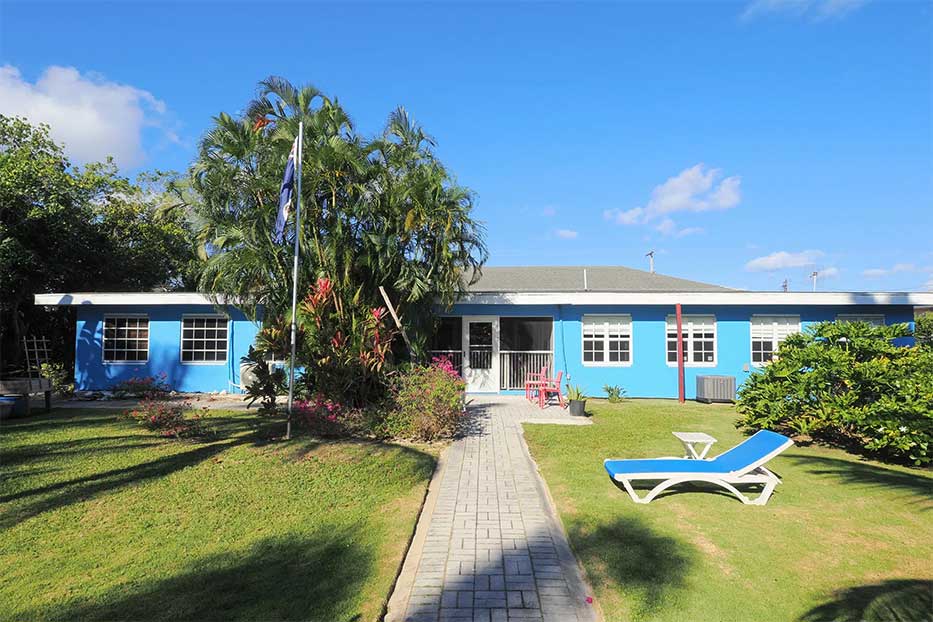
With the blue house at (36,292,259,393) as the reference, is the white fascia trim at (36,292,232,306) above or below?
above

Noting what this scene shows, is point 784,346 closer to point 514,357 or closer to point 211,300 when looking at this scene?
point 514,357

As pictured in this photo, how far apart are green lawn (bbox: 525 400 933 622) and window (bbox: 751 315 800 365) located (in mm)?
7556

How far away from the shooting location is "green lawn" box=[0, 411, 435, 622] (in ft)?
12.0

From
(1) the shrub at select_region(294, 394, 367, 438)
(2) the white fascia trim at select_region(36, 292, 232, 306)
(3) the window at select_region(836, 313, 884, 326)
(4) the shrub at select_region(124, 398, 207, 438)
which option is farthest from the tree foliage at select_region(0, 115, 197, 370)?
(3) the window at select_region(836, 313, 884, 326)

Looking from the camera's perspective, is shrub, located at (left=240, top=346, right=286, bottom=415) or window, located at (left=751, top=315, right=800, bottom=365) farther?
window, located at (left=751, top=315, right=800, bottom=365)

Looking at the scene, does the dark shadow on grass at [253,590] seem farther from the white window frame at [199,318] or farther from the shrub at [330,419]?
the white window frame at [199,318]

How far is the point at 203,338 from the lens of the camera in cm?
1587

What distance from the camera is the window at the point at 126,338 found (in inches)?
628

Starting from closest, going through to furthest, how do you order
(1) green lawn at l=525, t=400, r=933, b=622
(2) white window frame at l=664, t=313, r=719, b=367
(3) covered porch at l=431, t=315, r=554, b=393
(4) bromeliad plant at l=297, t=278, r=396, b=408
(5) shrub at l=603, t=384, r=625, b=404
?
(1) green lawn at l=525, t=400, r=933, b=622 < (4) bromeliad plant at l=297, t=278, r=396, b=408 < (5) shrub at l=603, t=384, r=625, b=404 < (2) white window frame at l=664, t=313, r=719, b=367 < (3) covered porch at l=431, t=315, r=554, b=393

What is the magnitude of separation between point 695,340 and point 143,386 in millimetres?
14758

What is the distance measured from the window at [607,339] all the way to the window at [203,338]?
11.0 meters

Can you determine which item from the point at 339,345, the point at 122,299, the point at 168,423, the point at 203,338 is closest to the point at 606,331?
the point at 339,345

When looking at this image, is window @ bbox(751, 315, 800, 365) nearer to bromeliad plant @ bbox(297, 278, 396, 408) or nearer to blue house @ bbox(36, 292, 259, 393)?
bromeliad plant @ bbox(297, 278, 396, 408)

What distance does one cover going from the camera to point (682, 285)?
1844 cm
